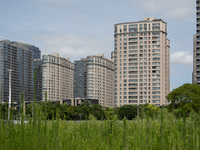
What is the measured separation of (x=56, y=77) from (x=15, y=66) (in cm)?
2540

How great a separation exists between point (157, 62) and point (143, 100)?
1438 cm

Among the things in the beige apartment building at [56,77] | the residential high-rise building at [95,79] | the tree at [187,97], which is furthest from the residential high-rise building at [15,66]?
the tree at [187,97]

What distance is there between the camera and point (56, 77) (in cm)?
15150

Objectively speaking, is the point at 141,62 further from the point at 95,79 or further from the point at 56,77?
the point at 56,77

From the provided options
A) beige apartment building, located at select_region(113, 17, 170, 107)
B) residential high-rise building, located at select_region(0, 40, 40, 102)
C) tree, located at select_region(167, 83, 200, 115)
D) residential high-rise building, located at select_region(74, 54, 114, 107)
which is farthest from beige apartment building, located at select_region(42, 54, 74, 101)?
tree, located at select_region(167, 83, 200, 115)

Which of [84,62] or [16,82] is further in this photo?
[84,62]

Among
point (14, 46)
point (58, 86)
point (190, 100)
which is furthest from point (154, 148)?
point (58, 86)

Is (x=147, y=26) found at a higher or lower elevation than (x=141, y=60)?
higher

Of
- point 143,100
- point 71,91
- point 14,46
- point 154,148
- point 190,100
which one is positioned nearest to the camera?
point 154,148

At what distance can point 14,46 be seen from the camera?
130 metres

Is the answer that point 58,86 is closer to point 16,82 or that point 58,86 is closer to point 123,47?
point 16,82

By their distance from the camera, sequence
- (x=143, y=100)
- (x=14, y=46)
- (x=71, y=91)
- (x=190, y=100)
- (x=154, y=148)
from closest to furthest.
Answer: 1. (x=154, y=148)
2. (x=190, y=100)
3. (x=143, y=100)
4. (x=14, y=46)
5. (x=71, y=91)

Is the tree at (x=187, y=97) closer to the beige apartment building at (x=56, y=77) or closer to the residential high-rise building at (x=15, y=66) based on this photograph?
the residential high-rise building at (x=15, y=66)

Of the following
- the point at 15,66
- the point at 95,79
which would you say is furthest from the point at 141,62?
the point at 15,66
